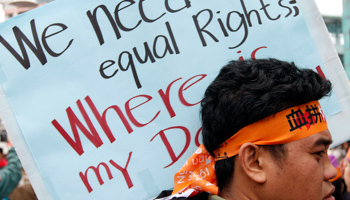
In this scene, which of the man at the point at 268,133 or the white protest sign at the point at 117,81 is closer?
→ the man at the point at 268,133

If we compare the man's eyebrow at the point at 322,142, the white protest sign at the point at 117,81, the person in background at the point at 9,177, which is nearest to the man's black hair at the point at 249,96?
the man's eyebrow at the point at 322,142

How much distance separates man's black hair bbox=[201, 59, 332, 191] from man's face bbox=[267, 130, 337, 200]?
0.05 meters

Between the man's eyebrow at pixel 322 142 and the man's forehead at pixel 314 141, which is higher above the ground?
the man's forehead at pixel 314 141

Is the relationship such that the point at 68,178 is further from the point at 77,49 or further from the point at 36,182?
the point at 77,49

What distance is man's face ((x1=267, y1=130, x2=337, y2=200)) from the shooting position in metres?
1.61

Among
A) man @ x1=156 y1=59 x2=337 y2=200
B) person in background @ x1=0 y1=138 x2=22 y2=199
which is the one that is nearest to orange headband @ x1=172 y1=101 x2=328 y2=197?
man @ x1=156 y1=59 x2=337 y2=200

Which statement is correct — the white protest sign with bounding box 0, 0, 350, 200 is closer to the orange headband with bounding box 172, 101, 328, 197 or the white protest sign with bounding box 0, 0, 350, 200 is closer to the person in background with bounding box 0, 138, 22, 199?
the orange headband with bounding box 172, 101, 328, 197

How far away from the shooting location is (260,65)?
5.62 ft

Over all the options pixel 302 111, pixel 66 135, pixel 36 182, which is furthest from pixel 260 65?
pixel 36 182

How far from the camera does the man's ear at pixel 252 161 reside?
5.36 ft

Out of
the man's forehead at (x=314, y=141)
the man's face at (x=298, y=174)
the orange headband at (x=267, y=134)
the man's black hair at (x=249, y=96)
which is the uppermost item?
the man's black hair at (x=249, y=96)

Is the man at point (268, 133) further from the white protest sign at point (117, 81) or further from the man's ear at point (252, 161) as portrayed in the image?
the white protest sign at point (117, 81)

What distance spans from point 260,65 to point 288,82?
0.45ft

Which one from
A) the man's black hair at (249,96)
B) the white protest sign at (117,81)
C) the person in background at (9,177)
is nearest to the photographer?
the man's black hair at (249,96)
